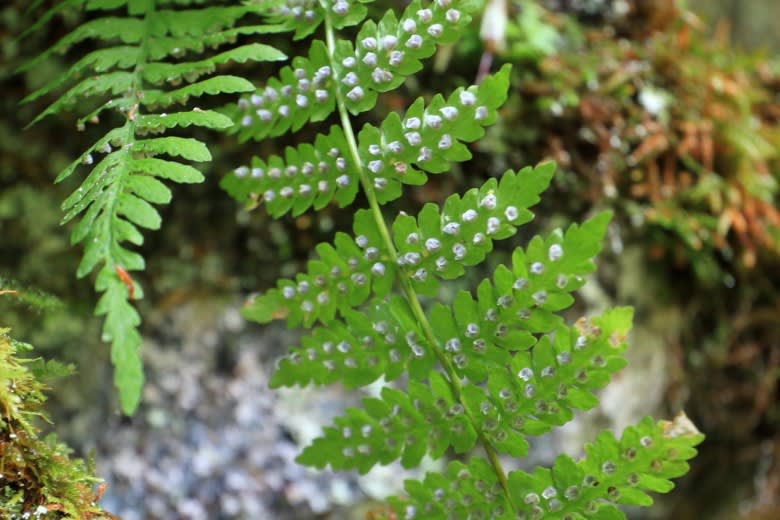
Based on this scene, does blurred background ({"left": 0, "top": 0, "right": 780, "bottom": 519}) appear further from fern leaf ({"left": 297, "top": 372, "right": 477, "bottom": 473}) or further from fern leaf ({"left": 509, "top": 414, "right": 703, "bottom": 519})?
fern leaf ({"left": 509, "top": 414, "right": 703, "bottom": 519})

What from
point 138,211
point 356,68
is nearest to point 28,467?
point 138,211

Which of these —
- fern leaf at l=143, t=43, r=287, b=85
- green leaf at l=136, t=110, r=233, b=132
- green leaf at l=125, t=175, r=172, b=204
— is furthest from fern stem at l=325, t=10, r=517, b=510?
green leaf at l=125, t=175, r=172, b=204

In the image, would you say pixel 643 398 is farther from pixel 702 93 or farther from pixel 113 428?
pixel 113 428

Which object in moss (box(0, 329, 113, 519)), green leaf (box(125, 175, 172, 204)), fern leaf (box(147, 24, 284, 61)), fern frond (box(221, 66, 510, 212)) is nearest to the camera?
moss (box(0, 329, 113, 519))

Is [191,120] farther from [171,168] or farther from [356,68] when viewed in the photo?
[356,68]

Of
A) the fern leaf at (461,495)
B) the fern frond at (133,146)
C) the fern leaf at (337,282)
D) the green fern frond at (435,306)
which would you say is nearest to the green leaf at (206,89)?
the fern frond at (133,146)

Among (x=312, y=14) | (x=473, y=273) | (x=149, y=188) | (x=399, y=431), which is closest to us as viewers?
(x=149, y=188)
